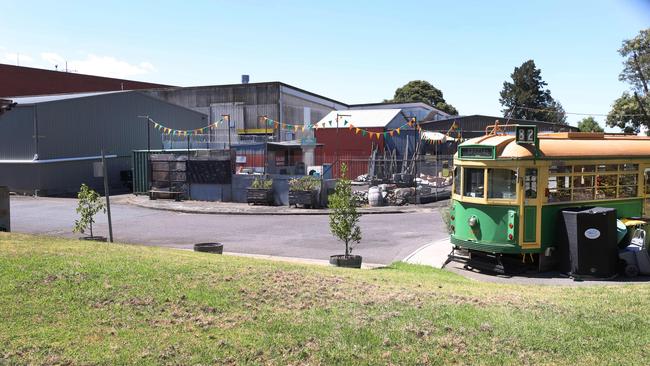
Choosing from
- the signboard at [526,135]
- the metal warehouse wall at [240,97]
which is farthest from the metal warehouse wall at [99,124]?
the signboard at [526,135]

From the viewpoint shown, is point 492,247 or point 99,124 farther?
point 99,124

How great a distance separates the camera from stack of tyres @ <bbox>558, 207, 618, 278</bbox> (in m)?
11.6

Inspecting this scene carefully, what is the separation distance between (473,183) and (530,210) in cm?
138

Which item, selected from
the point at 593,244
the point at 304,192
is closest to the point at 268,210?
the point at 304,192

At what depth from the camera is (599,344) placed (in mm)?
5344

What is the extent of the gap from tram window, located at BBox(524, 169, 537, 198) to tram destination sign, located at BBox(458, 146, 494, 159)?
0.86 meters

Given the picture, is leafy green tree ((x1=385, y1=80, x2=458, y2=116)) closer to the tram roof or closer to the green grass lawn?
the tram roof

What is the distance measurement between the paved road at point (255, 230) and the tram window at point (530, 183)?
372 cm

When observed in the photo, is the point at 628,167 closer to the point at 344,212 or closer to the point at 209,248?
the point at 344,212

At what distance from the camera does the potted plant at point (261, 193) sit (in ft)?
87.4

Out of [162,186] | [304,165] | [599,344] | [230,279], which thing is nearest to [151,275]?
[230,279]

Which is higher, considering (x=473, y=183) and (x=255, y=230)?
(x=473, y=183)

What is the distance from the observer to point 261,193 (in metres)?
26.6

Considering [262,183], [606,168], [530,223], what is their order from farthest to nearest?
[262,183] < [606,168] < [530,223]
